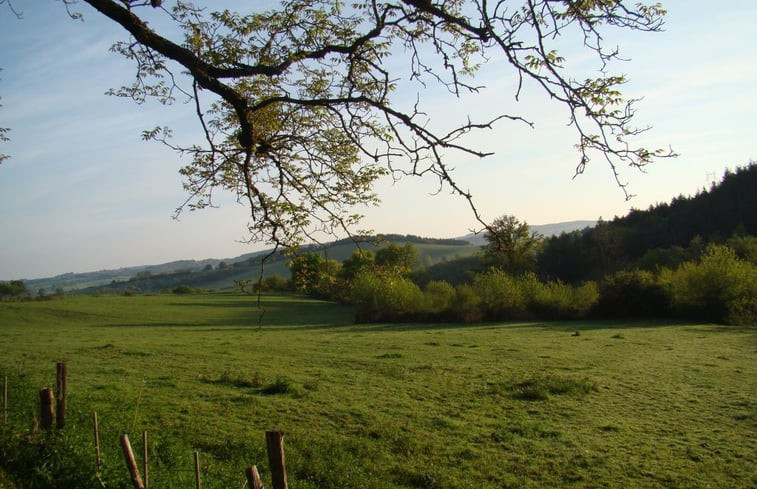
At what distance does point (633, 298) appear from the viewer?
164 ft

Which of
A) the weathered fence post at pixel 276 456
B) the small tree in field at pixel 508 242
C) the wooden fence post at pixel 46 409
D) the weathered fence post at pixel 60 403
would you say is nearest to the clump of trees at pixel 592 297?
the weathered fence post at pixel 60 403

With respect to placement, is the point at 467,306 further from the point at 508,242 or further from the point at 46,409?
the point at 508,242

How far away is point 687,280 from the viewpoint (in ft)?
153

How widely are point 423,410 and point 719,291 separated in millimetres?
41076

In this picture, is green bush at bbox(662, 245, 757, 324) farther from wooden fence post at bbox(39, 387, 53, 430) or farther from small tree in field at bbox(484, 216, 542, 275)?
wooden fence post at bbox(39, 387, 53, 430)

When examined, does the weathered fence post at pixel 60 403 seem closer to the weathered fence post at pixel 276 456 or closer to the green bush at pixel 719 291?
the weathered fence post at pixel 276 456

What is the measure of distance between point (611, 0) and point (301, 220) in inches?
164

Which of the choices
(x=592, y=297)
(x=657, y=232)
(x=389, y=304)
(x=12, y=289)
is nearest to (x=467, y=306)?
(x=389, y=304)

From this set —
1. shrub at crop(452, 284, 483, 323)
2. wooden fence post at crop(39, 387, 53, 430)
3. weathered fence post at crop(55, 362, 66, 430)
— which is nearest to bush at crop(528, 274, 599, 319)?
shrub at crop(452, 284, 483, 323)

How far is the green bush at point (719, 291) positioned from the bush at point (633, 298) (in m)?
2.42

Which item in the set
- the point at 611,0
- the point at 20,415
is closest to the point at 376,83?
the point at 611,0

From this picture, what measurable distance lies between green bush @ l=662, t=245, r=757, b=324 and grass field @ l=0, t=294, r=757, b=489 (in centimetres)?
2021

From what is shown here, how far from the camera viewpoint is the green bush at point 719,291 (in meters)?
44.2

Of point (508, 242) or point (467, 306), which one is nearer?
point (508, 242)
